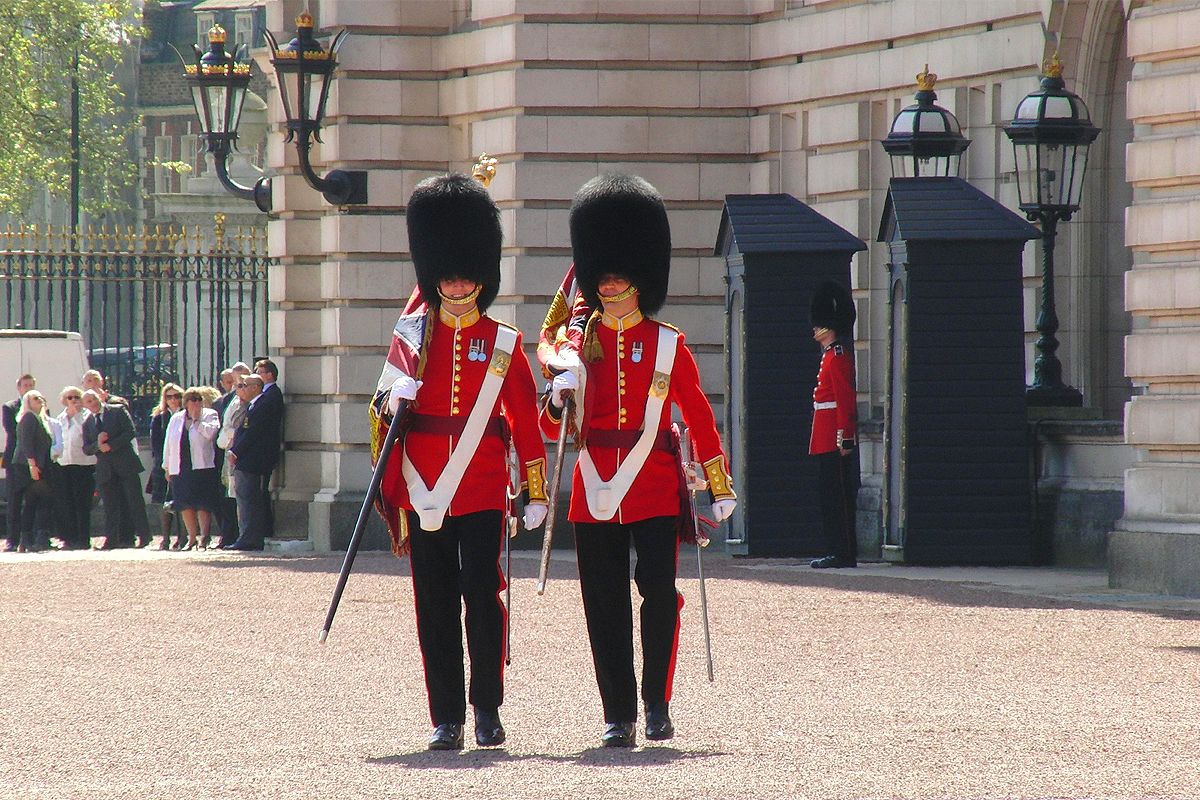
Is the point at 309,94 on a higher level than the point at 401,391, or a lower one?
higher

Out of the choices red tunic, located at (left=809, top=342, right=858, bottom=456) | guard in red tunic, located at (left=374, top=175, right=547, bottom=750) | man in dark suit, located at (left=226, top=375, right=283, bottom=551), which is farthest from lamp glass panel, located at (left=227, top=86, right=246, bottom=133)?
guard in red tunic, located at (left=374, top=175, right=547, bottom=750)

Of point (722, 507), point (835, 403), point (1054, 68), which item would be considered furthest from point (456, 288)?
point (1054, 68)

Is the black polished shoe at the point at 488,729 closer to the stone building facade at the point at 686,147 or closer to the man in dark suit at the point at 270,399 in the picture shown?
the stone building facade at the point at 686,147

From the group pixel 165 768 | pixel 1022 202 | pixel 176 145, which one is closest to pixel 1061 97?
pixel 1022 202

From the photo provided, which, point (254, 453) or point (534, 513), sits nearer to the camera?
point (534, 513)

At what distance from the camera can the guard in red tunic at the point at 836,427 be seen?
42.1 ft

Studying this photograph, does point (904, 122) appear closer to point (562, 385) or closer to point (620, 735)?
point (562, 385)

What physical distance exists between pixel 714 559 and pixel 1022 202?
2622mm

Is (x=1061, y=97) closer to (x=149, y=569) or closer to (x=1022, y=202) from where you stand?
(x=1022, y=202)

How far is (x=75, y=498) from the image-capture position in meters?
17.0

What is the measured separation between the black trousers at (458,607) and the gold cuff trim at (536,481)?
0.11 meters

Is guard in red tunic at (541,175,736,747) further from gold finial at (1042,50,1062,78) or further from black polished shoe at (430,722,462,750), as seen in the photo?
gold finial at (1042,50,1062,78)

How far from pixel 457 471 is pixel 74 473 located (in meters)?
10.5

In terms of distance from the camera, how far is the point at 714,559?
45.5ft
